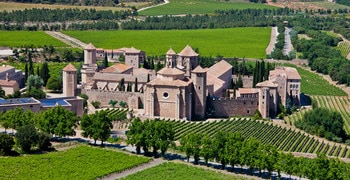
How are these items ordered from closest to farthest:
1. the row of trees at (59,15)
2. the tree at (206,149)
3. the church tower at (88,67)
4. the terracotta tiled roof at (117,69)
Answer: the tree at (206,149) → the church tower at (88,67) → the terracotta tiled roof at (117,69) → the row of trees at (59,15)

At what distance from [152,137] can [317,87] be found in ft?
96.0

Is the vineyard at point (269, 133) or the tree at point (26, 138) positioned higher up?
the tree at point (26, 138)

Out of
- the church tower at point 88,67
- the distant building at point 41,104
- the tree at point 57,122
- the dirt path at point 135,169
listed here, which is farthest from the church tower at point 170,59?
the dirt path at point 135,169

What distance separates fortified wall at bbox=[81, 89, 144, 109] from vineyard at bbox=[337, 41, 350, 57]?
3928 centimetres

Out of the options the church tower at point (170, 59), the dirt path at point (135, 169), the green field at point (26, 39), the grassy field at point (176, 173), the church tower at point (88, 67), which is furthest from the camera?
→ the green field at point (26, 39)

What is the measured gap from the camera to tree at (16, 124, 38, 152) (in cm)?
4000

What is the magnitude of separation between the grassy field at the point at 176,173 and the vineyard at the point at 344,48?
5246 cm

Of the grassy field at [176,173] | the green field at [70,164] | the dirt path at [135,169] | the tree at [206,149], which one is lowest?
the dirt path at [135,169]

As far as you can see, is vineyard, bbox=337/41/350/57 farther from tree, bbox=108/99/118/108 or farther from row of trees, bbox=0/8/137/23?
tree, bbox=108/99/118/108

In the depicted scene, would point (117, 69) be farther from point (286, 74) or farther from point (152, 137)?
point (152, 137)

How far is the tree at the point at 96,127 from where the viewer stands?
42.8 meters

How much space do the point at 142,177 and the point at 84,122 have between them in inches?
316

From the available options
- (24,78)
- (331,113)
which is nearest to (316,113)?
(331,113)

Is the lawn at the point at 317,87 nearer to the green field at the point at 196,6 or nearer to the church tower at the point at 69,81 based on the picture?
the church tower at the point at 69,81
